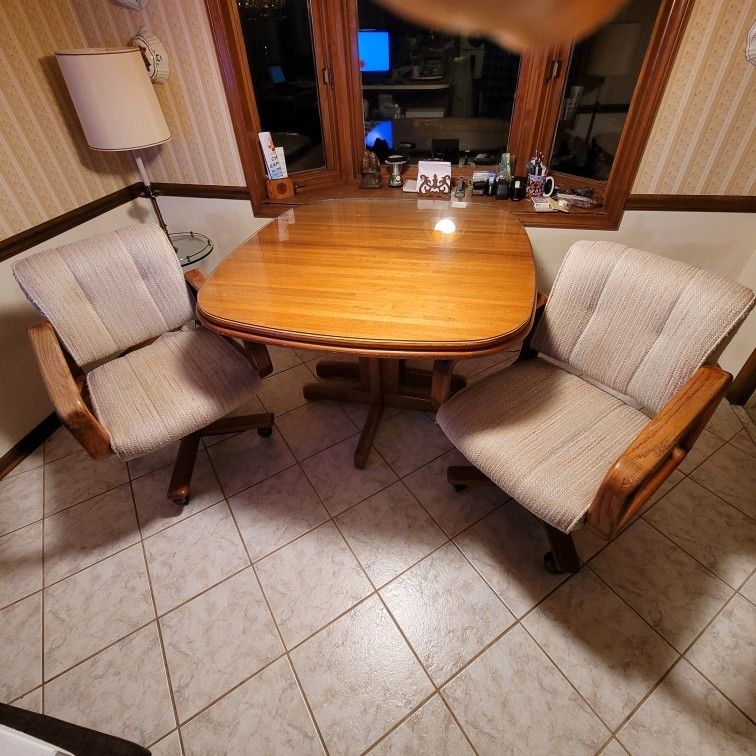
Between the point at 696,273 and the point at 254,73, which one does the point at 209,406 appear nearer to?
the point at 696,273

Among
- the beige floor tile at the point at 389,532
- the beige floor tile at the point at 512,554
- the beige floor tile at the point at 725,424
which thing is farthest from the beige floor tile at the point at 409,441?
the beige floor tile at the point at 725,424

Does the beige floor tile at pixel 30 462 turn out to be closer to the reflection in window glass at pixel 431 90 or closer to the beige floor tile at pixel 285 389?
the beige floor tile at pixel 285 389

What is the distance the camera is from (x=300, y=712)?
1.15m

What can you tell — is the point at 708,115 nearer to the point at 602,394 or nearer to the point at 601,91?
the point at 601,91

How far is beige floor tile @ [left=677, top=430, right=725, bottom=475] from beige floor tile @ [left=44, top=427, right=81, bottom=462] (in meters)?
2.75

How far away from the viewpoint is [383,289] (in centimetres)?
131

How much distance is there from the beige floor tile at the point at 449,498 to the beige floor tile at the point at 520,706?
427 mm

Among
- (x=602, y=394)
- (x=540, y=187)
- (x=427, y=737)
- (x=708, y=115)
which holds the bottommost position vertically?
(x=427, y=737)

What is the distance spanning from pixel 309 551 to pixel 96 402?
933 mm

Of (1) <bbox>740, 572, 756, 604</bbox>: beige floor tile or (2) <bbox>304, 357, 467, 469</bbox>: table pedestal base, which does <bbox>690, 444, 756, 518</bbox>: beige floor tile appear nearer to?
(1) <bbox>740, 572, 756, 604</bbox>: beige floor tile

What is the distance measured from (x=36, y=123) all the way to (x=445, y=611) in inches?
102

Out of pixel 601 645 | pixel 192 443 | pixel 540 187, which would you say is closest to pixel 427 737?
pixel 601 645

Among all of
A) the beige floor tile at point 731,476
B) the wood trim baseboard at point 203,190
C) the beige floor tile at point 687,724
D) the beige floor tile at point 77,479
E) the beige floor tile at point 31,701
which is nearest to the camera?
the beige floor tile at point 687,724

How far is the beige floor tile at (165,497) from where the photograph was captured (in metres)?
1.63
